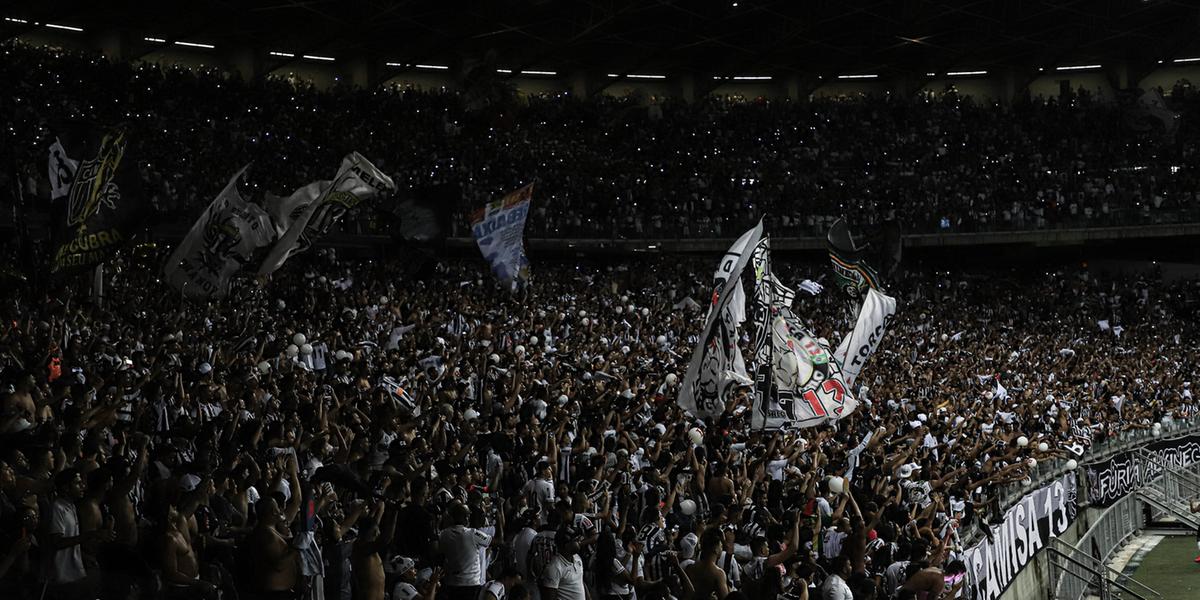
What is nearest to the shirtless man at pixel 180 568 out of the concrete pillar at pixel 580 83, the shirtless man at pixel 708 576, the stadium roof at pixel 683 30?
the shirtless man at pixel 708 576

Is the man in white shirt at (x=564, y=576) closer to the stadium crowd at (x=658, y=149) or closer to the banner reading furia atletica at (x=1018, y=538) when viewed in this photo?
the banner reading furia atletica at (x=1018, y=538)

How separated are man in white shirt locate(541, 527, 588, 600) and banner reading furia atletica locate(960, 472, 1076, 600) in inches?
187

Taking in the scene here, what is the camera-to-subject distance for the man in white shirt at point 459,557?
884 cm

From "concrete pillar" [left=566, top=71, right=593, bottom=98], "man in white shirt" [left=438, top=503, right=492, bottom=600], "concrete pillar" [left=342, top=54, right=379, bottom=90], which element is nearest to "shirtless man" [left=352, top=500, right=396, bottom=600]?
"man in white shirt" [left=438, top=503, right=492, bottom=600]

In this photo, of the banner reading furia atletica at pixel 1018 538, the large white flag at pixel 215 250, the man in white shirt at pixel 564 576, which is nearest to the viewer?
the man in white shirt at pixel 564 576

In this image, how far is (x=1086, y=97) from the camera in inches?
2058

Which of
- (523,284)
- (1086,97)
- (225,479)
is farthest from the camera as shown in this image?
(1086,97)

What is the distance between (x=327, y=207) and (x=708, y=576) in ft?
34.1

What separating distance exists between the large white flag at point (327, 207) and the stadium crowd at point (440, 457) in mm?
1148

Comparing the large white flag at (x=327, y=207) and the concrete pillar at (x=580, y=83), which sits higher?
the concrete pillar at (x=580, y=83)

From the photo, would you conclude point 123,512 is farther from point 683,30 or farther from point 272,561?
point 683,30

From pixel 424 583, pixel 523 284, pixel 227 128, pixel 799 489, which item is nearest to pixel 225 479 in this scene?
pixel 424 583

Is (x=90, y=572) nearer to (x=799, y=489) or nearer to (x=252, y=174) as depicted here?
(x=799, y=489)

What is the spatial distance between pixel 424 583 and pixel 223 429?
3632mm
